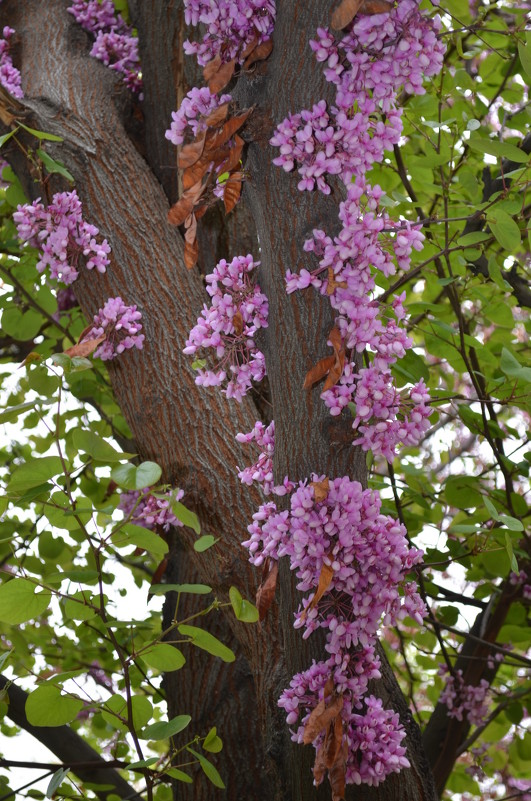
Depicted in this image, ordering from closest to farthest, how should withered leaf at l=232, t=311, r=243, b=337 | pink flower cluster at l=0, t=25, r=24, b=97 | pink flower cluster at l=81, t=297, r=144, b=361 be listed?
withered leaf at l=232, t=311, r=243, b=337
pink flower cluster at l=81, t=297, r=144, b=361
pink flower cluster at l=0, t=25, r=24, b=97

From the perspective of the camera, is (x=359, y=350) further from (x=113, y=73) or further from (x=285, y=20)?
(x=113, y=73)

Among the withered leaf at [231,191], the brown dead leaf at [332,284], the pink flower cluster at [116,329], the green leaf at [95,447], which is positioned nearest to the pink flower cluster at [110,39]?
the pink flower cluster at [116,329]

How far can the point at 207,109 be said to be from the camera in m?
1.59

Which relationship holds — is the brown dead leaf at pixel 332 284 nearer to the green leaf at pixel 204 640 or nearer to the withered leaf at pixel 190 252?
the withered leaf at pixel 190 252

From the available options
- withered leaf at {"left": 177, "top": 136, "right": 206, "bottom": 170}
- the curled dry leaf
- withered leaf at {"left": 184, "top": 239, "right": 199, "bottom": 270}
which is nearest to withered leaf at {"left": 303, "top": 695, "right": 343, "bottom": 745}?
the curled dry leaf

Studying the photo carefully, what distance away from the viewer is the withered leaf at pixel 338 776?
1.47m

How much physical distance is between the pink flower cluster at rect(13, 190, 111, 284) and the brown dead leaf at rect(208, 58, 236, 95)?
997 millimetres

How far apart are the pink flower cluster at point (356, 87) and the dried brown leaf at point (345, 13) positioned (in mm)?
42

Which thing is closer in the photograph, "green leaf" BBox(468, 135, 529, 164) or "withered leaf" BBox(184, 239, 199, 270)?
"green leaf" BBox(468, 135, 529, 164)

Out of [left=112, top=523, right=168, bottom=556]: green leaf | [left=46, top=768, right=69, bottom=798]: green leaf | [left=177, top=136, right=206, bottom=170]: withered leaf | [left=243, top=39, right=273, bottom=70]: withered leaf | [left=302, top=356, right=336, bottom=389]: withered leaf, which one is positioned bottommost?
[left=46, top=768, right=69, bottom=798]: green leaf

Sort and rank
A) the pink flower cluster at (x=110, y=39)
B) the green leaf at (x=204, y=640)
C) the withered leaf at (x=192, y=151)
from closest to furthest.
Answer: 1. the green leaf at (x=204, y=640)
2. the withered leaf at (x=192, y=151)
3. the pink flower cluster at (x=110, y=39)

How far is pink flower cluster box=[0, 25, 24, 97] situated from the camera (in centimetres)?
296

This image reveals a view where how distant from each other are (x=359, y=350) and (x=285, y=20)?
69cm

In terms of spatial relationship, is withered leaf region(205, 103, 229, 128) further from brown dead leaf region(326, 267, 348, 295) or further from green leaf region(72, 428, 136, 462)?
green leaf region(72, 428, 136, 462)
